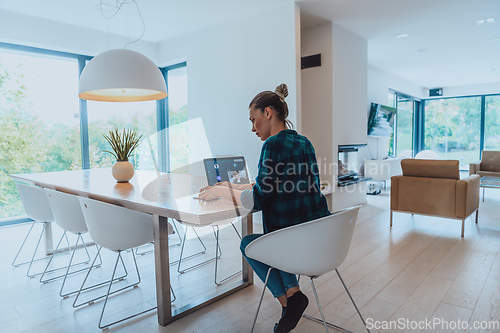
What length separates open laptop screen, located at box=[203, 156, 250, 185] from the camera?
2.61 m

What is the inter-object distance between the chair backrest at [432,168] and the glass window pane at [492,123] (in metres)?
7.36

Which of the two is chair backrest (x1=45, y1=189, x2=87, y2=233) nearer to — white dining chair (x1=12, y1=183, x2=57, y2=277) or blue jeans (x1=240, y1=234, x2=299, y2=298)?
white dining chair (x1=12, y1=183, x2=57, y2=277)

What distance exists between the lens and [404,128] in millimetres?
9133

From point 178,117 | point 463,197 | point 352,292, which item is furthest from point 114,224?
point 178,117

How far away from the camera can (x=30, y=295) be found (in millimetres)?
2320

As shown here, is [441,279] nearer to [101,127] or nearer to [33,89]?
[101,127]

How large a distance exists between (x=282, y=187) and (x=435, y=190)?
9.48 ft

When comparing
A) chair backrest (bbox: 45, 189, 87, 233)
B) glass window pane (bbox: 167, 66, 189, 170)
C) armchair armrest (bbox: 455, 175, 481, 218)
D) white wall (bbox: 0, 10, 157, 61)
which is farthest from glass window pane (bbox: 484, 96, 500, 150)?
chair backrest (bbox: 45, 189, 87, 233)

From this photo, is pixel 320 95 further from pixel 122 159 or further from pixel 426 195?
pixel 122 159

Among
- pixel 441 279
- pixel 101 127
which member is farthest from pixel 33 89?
pixel 441 279

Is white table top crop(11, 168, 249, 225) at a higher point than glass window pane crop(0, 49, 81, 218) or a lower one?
lower

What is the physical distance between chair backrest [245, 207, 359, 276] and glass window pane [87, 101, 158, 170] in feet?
13.0

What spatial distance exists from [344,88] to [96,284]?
12.8 feet

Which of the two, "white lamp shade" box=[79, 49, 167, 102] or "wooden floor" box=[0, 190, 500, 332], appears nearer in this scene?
"wooden floor" box=[0, 190, 500, 332]
